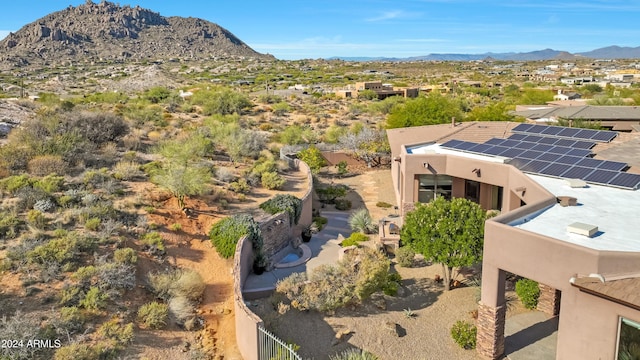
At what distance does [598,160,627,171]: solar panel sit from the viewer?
18250 mm

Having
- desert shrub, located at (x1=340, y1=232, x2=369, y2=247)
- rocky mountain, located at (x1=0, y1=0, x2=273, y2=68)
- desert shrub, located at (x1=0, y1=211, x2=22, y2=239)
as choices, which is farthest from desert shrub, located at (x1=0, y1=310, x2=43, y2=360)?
rocky mountain, located at (x1=0, y1=0, x2=273, y2=68)

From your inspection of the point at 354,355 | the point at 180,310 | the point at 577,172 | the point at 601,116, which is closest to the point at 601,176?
the point at 577,172

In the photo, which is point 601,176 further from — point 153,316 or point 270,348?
point 153,316

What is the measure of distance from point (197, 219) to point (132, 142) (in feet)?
41.2

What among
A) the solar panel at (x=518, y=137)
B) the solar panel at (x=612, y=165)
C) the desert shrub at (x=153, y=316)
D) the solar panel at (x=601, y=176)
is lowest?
the desert shrub at (x=153, y=316)

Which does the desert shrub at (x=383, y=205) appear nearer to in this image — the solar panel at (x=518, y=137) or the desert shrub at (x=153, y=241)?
the solar panel at (x=518, y=137)

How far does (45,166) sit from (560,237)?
23267 mm

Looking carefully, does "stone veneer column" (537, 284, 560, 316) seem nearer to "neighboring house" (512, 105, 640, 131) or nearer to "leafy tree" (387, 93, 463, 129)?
"leafy tree" (387, 93, 463, 129)

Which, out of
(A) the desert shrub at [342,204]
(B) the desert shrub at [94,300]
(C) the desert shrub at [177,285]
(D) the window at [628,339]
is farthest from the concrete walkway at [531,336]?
(A) the desert shrub at [342,204]

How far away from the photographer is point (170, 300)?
15984 mm

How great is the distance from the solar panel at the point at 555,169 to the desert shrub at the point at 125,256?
616 inches

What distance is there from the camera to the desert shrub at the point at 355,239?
22.4 m

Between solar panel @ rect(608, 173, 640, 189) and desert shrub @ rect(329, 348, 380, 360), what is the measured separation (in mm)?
10488

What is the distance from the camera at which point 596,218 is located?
13859 mm
